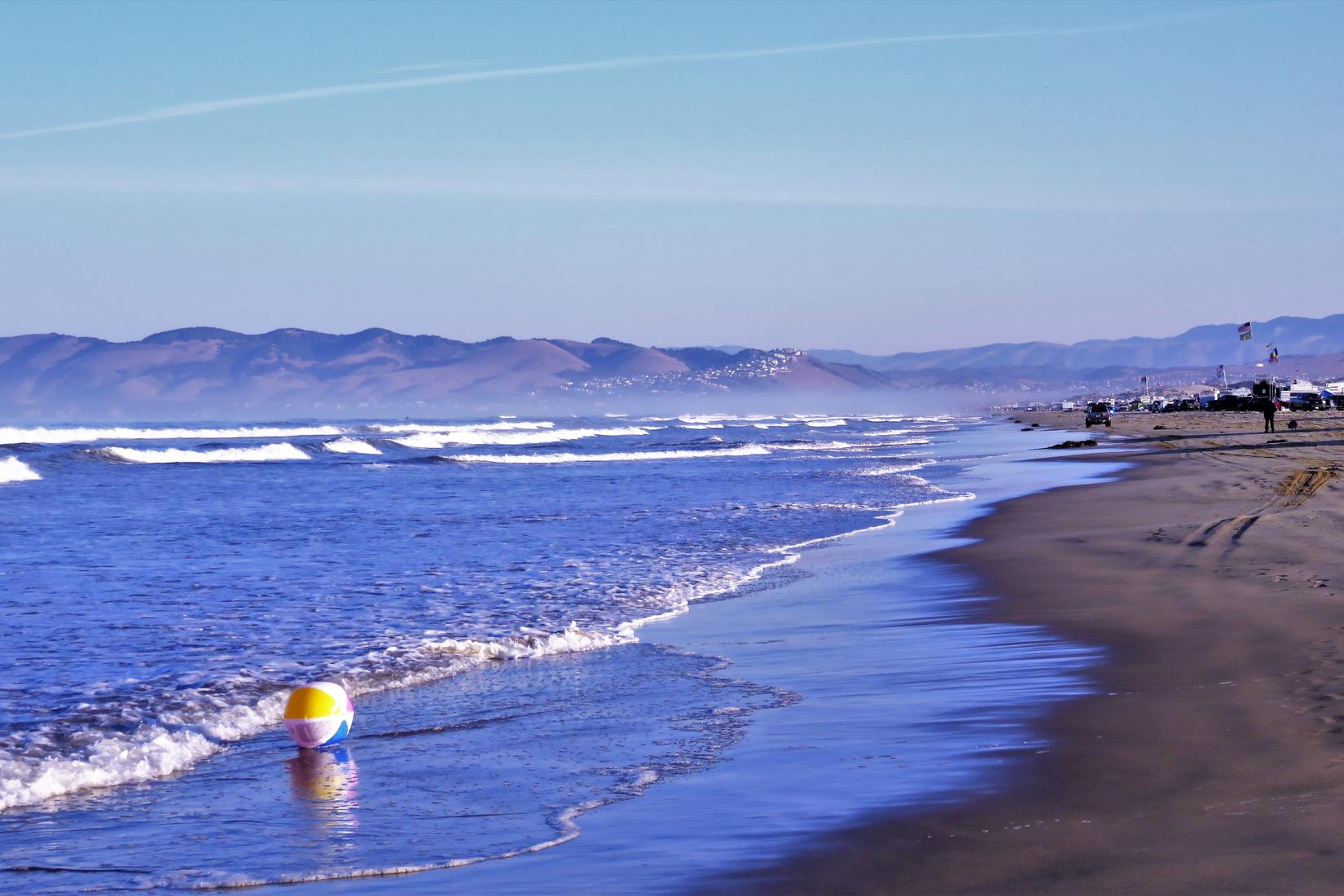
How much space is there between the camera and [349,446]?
70.9 meters

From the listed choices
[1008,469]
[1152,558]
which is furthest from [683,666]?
[1008,469]

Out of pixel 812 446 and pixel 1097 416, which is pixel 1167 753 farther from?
pixel 1097 416

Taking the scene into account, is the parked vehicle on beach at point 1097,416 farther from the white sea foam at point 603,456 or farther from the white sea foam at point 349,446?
the white sea foam at point 349,446

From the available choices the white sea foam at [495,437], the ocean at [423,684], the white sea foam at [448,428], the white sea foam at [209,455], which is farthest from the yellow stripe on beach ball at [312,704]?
the white sea foam at [448,428]

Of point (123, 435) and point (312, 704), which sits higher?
point (123, 435)

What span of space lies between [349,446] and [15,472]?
25.7 meters

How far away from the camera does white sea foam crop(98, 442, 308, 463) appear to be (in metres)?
56.9

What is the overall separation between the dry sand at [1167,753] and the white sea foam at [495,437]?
63.8m

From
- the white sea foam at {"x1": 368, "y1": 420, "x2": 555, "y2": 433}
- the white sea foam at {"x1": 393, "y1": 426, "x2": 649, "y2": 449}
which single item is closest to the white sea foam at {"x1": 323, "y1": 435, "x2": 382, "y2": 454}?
the white sea foam at {"x1": 393, "y1": 426, "x2": 649, "y2": 449}

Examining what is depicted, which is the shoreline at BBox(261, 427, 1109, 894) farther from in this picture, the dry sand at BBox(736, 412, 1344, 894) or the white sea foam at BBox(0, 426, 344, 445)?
the white sea foam at BBox(0, 426, 344, 445)

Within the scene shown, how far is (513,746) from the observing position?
7941 mm

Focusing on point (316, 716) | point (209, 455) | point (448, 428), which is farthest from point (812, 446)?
point (316, 716)

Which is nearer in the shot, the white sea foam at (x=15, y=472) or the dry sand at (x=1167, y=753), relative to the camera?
the dry sand at (x=1167, y=753)

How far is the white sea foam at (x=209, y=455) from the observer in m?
56.9
